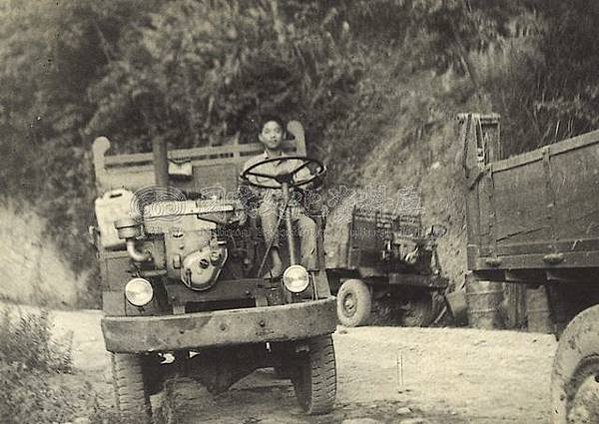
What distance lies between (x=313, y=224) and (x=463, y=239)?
7.67 metres

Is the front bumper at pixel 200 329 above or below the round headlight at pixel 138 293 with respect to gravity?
below

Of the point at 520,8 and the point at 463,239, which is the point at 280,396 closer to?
the point at 520,8

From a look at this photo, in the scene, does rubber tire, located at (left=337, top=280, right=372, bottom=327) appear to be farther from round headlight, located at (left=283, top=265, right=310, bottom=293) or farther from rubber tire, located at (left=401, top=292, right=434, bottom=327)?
round headlight, located at (left=283, top=265, right=310, bottom=293)

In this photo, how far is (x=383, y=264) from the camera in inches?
425

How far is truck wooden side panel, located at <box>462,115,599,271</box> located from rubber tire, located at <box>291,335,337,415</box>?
1112 millimetres

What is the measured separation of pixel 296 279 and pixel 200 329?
2.15 feet

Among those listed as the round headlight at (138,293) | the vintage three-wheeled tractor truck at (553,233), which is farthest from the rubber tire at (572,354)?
the round headlight at (138,293)

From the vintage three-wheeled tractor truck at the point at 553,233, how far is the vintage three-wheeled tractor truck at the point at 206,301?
984 millimetres

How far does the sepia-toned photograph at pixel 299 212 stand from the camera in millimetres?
4895

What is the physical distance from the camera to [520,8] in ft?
32.8

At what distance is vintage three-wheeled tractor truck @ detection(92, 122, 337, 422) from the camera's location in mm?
4887

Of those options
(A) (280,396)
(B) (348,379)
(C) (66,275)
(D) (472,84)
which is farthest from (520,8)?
(C) (66,275)

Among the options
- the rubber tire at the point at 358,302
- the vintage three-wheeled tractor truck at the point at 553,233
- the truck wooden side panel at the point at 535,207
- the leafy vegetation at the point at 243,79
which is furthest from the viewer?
the rubber tire at the point at 358,302

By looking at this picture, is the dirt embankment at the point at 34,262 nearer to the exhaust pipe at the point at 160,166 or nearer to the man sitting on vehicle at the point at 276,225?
the exhaust pipe at the point at 160,166
